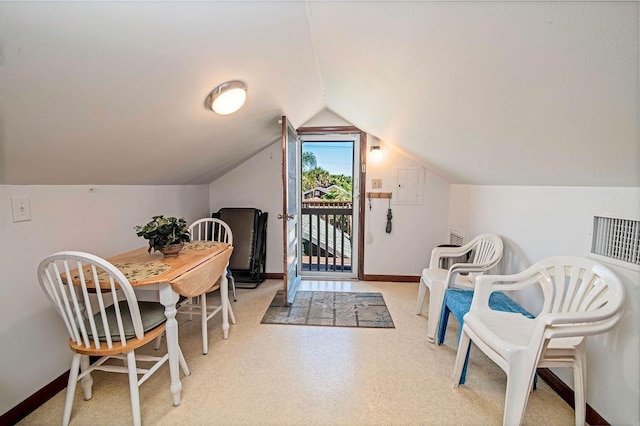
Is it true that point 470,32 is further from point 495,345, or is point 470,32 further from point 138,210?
point 138,210

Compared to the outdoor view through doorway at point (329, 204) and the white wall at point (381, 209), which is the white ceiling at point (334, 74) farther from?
the outdoor view through doorway at point (329, 204)

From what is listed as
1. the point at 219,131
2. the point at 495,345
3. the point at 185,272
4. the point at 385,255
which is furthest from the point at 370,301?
the point at 219,131

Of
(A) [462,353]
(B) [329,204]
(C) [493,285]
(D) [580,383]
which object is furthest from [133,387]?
(B) [329,204]

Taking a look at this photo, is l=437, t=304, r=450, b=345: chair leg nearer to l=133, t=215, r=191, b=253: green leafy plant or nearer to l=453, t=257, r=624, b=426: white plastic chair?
l=453, t=257, r=624, b=426: white plastic chair

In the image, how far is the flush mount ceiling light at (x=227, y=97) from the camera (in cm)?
159

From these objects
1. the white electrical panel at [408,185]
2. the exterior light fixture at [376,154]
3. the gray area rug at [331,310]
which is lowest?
the gray area rug at [331,310]

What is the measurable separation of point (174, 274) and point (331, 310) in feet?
5.35

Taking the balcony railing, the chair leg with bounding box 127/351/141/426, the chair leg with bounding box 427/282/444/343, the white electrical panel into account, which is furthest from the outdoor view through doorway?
the chair leg with bounding box 127/351/141/426

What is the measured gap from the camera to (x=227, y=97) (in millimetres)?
1645

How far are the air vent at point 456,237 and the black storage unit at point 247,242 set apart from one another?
2.32m

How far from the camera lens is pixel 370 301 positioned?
9.42 ft

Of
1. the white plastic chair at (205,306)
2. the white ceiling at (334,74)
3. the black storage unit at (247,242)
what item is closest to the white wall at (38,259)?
the white ceiling at (334,74)

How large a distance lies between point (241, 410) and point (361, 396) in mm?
688

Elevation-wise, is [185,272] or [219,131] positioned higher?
[219,131]
